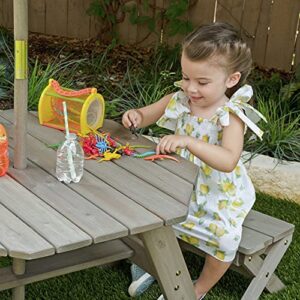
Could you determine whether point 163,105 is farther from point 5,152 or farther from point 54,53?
point 54,53

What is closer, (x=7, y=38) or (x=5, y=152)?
(x=5, y=152)

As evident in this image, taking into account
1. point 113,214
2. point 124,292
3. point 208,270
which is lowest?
point 124,292

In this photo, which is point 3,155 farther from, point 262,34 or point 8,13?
point 8,13

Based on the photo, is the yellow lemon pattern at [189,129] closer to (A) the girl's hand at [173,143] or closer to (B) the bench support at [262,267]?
(A) the girl's hand at [173,143]

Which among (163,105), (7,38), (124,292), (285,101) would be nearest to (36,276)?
(124,292)

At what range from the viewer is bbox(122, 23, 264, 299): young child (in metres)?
2.57

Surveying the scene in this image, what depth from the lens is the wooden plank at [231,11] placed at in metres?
5.70

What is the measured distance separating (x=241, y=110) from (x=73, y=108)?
0.67 m

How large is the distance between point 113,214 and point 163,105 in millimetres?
916

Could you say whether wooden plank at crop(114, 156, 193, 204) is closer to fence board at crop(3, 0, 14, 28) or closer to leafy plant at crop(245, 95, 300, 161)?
leafy plant at crop(245, 95, 300, 161)

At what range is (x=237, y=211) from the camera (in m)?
2.75

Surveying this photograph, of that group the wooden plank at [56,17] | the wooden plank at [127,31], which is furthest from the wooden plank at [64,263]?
the wooden plank at [56,17]

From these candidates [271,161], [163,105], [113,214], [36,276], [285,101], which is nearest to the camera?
[113,214]

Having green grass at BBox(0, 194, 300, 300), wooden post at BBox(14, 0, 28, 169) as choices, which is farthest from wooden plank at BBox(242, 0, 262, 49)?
wooden post at BBox(14, 0, 28, 169)
